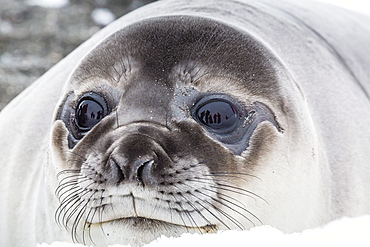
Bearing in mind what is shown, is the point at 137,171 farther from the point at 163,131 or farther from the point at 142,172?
the point at 163,131

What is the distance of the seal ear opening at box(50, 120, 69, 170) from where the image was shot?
2.82 metres

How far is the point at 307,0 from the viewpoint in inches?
191

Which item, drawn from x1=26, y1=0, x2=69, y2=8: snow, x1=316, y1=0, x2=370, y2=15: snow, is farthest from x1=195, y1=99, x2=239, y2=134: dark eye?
x1=26, y1=0, x2=69, y2=8: snow

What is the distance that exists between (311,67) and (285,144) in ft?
3.01

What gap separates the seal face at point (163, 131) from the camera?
241 centimetres

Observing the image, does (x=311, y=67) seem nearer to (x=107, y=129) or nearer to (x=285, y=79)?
(x=285, y=79)

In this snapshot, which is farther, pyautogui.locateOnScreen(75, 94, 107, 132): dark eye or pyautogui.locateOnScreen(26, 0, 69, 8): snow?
pyautogui.locateOnScreen(26, 0, 69, 8): snow

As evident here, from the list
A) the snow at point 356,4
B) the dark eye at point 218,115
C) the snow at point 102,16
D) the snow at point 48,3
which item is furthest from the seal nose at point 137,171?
the snow at point 48,3

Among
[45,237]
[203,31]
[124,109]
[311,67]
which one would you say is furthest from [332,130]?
[45,237]

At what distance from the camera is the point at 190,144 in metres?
2.53

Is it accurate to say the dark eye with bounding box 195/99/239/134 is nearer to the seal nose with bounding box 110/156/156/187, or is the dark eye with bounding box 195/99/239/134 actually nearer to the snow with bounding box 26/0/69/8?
the seal nose with bounding box 110/156/156/187

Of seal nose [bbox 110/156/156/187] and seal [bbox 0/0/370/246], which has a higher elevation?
seal [bbox 0/0/370/246]

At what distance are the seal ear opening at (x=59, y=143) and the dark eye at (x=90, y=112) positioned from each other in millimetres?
93

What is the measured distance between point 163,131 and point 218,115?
0.27m
